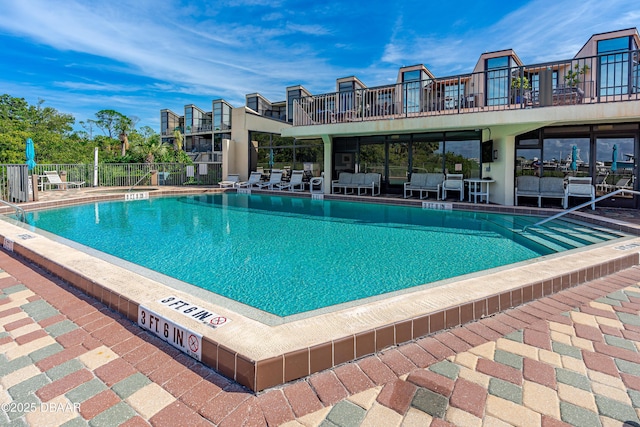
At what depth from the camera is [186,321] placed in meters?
2.37

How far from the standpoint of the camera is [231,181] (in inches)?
690

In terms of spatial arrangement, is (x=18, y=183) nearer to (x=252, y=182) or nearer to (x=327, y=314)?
(x=252, y=182)

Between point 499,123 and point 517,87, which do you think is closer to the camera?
point 499,123

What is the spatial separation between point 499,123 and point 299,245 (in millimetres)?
6834

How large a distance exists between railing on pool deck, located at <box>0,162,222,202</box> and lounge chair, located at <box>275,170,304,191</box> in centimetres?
526

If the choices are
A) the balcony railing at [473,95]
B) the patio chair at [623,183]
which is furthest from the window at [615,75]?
the patio chair at [623,183]

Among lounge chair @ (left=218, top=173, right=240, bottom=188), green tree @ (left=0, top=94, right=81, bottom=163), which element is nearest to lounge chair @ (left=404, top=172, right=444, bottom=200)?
lounge chair @ (left=218, top=173, right=240, bottom=188)

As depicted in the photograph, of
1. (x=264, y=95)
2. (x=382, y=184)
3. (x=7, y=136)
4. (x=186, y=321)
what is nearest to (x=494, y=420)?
(x=186, y=321)

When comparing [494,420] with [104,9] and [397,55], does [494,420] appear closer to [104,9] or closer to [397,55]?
[104,9]

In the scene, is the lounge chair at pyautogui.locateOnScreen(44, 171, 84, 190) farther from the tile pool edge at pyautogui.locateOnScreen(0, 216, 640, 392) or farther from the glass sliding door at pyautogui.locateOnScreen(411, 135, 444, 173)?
the glass sliding door at pyautogui.locateOnScreen(411, 135, 444, 173)

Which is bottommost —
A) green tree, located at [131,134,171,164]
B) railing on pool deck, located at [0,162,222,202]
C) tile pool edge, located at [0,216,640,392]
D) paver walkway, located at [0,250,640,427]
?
paver walkway, located at [0,250,640,427]

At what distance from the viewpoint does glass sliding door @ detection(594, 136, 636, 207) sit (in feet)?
31.2

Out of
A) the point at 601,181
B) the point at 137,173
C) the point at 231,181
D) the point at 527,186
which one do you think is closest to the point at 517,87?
the point at 527,186

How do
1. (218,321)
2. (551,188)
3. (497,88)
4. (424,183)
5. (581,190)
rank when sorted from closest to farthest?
(218,321) < (581,190) < (551,188) < (424,183) < (497,88)
